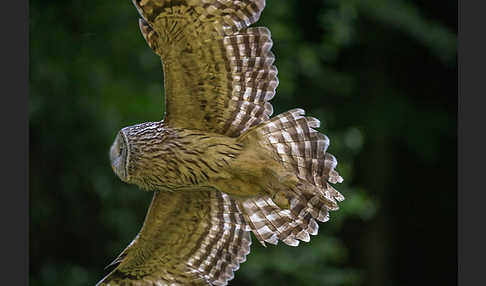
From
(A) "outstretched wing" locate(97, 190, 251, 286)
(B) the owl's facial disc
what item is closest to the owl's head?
(B) the owl's facial disc

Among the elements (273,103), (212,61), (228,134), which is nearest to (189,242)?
(228,134)

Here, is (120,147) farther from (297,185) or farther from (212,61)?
(297,185)

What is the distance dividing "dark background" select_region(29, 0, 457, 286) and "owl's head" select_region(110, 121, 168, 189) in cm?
142

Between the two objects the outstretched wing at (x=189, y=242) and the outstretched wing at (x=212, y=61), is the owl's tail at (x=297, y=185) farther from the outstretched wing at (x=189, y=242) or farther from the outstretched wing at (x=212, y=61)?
the outstretched wing at (x=189, y=242)

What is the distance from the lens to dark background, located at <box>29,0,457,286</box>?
16.4ft

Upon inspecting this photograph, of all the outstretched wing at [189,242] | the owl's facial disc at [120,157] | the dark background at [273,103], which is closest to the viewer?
the owl's facial disc at [120,157]

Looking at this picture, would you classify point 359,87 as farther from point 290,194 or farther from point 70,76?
point 290,194

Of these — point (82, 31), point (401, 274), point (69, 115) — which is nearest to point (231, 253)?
point (82, 31)

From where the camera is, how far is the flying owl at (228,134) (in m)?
2.86

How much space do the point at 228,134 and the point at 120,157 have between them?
439 millimetres

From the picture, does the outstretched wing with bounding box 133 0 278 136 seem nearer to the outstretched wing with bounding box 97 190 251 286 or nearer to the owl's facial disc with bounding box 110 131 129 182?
the owl's facial disc with bounding box 110 131 129 182

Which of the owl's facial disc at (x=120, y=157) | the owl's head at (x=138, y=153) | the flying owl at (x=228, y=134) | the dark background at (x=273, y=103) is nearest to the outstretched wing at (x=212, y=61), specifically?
the flying owl at (x=228, y=134)

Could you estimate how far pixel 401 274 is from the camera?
9562mm

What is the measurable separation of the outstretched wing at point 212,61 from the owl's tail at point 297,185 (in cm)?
12
